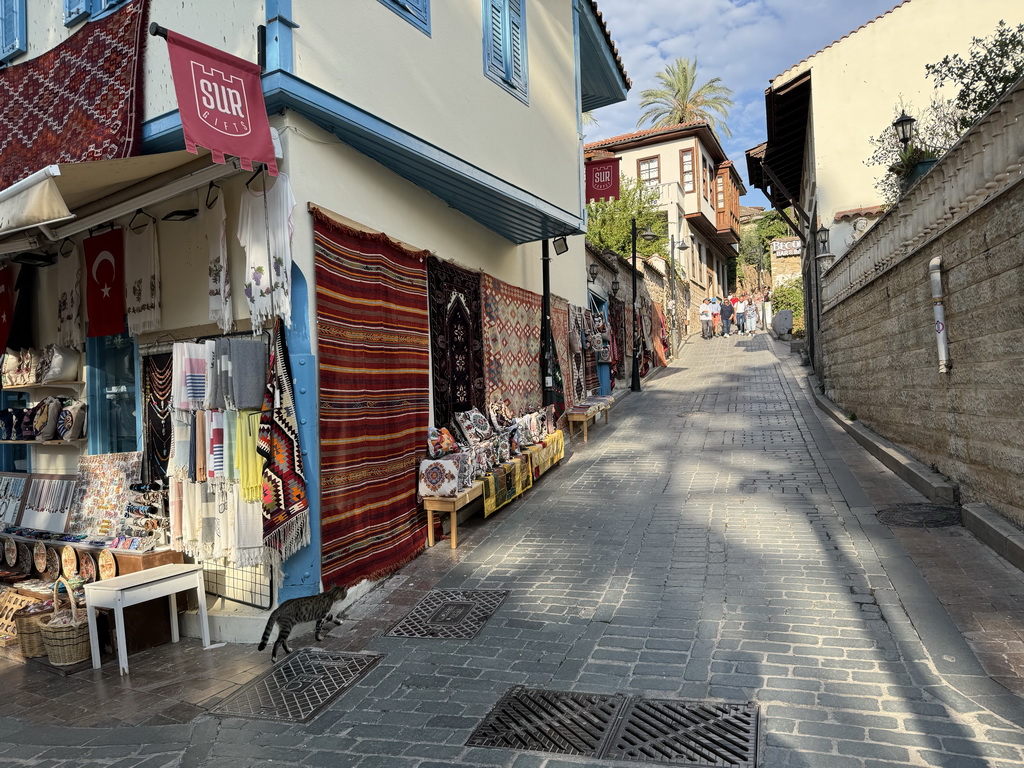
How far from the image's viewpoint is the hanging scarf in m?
5.03

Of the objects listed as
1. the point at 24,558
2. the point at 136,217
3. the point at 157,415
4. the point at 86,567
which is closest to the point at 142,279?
the point at 136,217

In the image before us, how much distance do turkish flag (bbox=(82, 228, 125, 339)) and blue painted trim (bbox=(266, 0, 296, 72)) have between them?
8.38 feet

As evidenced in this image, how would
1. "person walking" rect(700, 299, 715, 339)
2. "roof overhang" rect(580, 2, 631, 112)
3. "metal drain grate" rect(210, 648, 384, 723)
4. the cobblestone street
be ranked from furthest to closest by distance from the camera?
"person walking" rect(700, 299, 715, 339), "roof overhang" rect(580, 2, 631, 112), "metal drain grate" rect(210, 648, 384, 723), the cobblestone street

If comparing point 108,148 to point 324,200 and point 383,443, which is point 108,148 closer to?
point 324,200

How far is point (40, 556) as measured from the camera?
6465 mm

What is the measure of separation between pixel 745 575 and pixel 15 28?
8.78 metres

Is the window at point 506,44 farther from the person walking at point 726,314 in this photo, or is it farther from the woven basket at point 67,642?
the person walking at point 726,314

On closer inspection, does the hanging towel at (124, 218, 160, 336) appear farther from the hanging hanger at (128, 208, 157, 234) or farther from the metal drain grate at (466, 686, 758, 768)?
the metal drain grate at (466, 686, 758, 768)

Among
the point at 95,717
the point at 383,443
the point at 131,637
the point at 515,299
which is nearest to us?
the point at 95,717

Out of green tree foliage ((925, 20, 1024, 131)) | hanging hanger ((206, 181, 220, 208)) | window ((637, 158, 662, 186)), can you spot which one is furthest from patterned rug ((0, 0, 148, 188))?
window ((637, 158, 662, 186))

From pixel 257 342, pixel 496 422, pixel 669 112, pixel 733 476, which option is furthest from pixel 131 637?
pixel 669 112

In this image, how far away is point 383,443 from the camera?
6258 mm

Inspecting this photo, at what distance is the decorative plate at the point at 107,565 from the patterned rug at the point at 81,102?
3.22 metres

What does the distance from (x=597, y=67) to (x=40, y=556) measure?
1177cm
